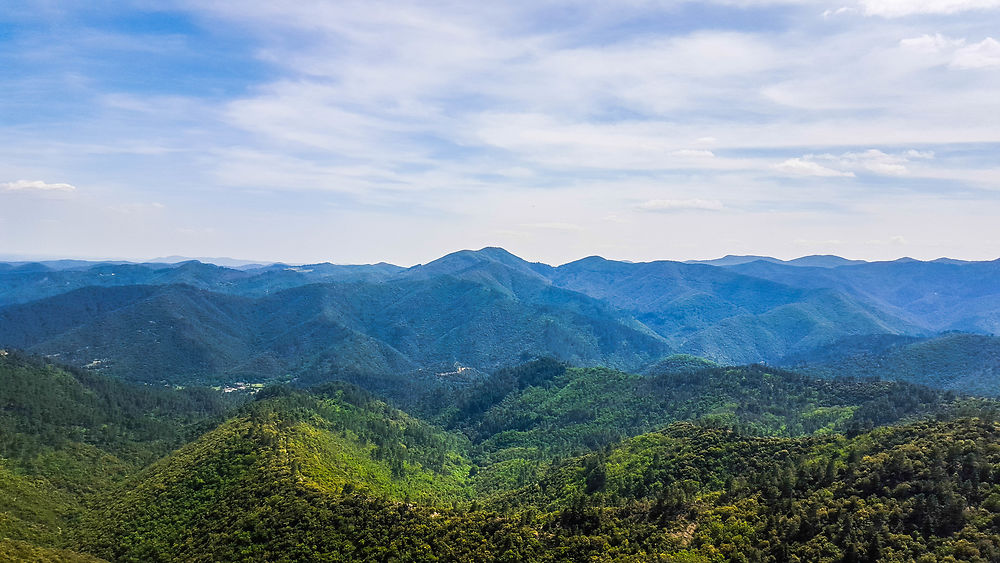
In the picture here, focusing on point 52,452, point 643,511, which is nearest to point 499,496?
point 643,511

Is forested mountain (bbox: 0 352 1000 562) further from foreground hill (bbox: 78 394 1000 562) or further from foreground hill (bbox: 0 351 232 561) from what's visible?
foreground hill (bbox: 0 351 232 561)

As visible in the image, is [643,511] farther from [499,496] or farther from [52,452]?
[52,452]

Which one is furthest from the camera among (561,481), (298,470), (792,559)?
(561,481)

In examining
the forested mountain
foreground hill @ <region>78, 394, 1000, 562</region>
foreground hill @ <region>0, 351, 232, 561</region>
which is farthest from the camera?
foreground hill @ <region>0, 351, 232, 561</region>

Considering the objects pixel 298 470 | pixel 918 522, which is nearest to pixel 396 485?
pixel 298 470

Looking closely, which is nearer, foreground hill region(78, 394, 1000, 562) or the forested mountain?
foreground hill region(78, 394, 1000, 562)

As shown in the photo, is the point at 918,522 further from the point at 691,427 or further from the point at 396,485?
the point at 396,485

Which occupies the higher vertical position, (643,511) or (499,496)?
(643,511)

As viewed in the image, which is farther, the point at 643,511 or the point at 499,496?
the point at 499,496

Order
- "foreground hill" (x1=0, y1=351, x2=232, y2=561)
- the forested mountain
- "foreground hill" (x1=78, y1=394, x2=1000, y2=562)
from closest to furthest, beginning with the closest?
1. "foreground hill" (x1=78, y1=394, x2=1000, y2=562)
2. the forested mountain
3. "foreground hill" (x1=0, y1=351, x2=232, y2=561)

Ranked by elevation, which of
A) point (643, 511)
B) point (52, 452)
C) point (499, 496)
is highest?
point (643, 511)

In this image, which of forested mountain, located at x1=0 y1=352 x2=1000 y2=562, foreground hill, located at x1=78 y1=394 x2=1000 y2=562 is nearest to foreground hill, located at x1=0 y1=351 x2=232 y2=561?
forested mountain, located at x1=0 y1=352 x2=1000 y2=562
